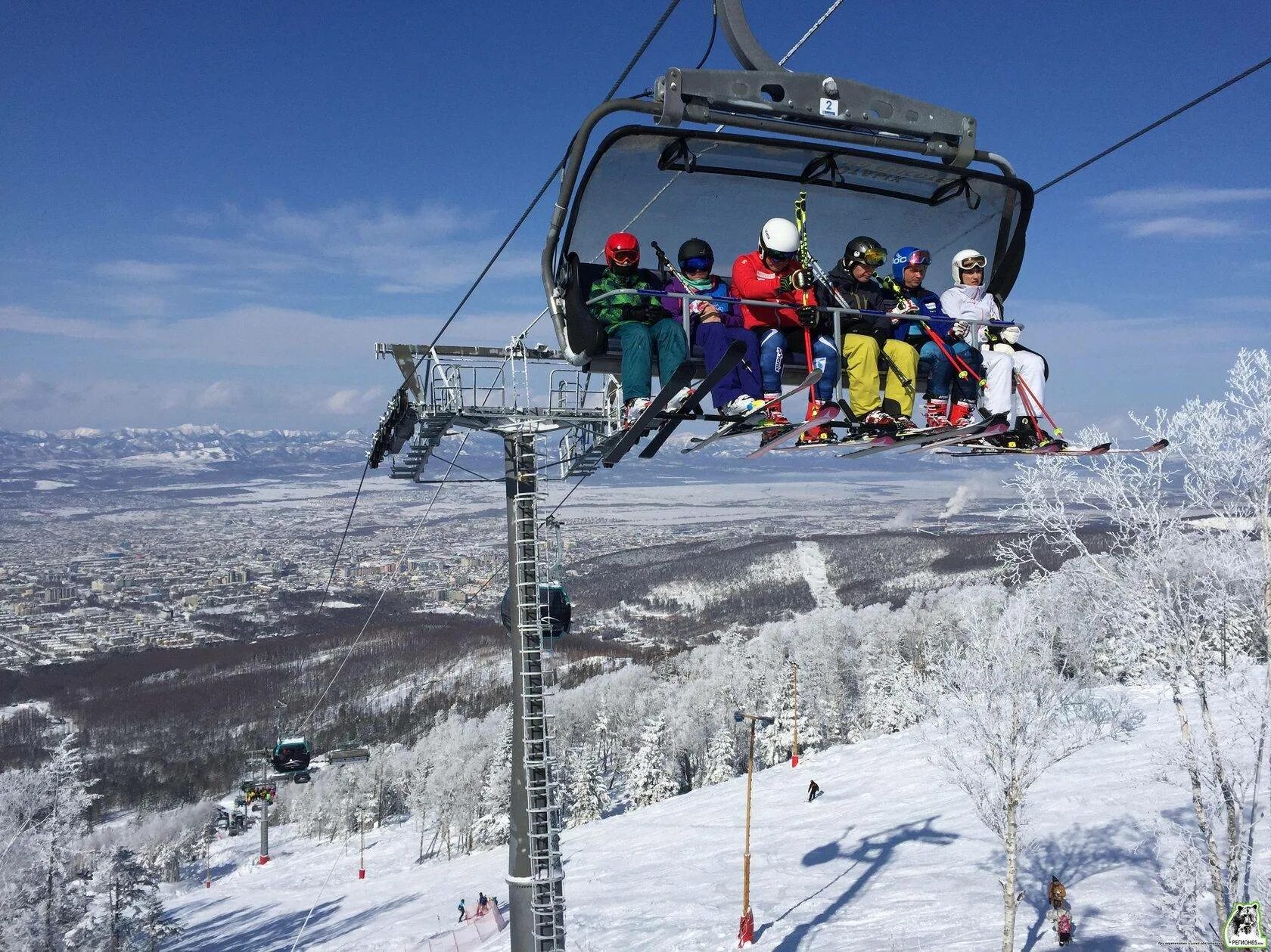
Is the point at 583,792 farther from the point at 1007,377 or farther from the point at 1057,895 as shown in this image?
the point at 1007,377

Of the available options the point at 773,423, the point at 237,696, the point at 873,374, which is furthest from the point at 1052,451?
the point at 237,696

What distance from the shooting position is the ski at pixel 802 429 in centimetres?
558

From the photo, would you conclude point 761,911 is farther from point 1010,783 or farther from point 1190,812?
point 1190,812

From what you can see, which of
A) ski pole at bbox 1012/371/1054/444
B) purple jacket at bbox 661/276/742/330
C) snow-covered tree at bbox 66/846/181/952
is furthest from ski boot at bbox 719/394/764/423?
snow-covered tree at bbox 66/846/181/952

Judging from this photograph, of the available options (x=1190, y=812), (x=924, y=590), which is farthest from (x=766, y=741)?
(x=924, y=590)

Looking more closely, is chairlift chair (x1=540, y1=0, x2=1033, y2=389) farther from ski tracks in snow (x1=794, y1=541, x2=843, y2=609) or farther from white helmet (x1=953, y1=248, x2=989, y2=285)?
ski tracks in snow (x1=794, y1=541, x2=843, y2=609)

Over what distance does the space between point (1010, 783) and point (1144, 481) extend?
19.3 feet

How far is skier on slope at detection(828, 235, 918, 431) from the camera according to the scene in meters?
6.07

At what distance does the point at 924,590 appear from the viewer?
407ft

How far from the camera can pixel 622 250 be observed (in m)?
6.01

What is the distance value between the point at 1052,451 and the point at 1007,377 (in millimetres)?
548

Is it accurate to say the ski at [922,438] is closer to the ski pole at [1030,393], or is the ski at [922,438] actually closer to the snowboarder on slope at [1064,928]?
Result: the ski pole at [1030,393]

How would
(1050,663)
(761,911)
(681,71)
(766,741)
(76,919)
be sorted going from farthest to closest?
(766,741), (76,919), (761,911), (1050,663), (681,71)

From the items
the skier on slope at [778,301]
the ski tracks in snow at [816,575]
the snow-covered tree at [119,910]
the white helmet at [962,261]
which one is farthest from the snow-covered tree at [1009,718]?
the ski tracks in snow at [816,575]
